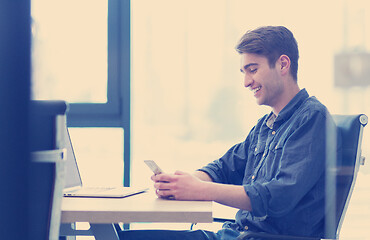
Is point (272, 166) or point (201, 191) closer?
point (201, 191)

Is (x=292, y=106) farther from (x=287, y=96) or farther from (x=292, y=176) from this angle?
(x=292, y=176)

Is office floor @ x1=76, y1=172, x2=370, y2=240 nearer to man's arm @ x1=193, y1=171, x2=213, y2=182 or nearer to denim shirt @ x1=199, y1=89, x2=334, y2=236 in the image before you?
man's arm @ x1=193, y1=171, x2=213, y2=182

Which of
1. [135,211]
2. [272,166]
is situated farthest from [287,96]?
[135,211]

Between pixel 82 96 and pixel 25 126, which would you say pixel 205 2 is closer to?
pixel 82 96

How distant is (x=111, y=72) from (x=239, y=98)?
27.9 inches

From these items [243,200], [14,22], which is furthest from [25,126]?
[243,200]

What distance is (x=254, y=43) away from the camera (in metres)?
1.58

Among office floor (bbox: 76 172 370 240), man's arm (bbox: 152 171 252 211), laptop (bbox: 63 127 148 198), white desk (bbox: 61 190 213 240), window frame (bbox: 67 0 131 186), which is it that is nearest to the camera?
white desk (bbox: 61 190 213 240)

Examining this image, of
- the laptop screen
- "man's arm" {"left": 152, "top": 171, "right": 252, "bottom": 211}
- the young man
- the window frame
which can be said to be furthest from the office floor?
"man's arm" {"left": 152, "top": 171, "right": 252, "bottom": 211}

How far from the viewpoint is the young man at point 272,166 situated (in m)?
1.30

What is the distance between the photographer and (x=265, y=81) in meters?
1.59

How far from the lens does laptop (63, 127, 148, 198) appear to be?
1.40 m

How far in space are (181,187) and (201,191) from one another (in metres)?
0.06

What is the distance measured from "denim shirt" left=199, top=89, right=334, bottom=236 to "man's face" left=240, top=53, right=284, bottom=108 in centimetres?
7
